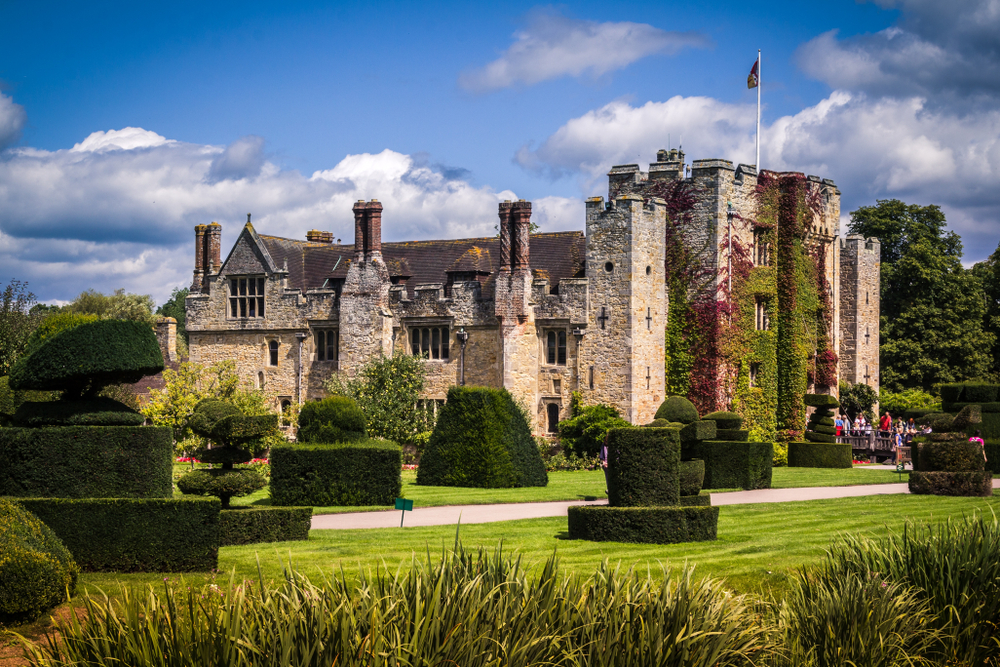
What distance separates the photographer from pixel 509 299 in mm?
39000

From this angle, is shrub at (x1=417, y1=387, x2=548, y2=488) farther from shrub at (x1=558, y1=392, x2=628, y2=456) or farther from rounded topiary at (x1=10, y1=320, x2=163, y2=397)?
rounded topiary at (x1=10, y1=320, x2=163, y2=397)

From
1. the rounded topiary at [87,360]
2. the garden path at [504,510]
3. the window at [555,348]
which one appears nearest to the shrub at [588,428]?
the window at [555,348]

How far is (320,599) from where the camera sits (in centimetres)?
741

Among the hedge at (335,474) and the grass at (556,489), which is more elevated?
the hedge at (335,474)

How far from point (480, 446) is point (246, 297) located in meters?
20.7

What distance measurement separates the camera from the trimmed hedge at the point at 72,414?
14.6m

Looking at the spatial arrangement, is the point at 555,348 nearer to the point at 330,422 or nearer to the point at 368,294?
the point at 368,294

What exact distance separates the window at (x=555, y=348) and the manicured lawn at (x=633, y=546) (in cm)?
1752

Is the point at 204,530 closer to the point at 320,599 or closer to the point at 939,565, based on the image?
the point at 320,599

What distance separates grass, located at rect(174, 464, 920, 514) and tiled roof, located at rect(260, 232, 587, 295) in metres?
9.15

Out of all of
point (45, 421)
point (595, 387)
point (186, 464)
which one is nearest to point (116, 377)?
point (45, 421)

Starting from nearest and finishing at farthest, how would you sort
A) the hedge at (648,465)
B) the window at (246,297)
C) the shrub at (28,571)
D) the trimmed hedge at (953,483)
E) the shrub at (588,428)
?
the shrub at (28,571) → the hedge at (648,465) → the trimmed hedge at (953,483) → the shrub at (588,428) → the window at (246,297)

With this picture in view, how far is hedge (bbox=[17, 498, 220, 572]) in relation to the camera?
1359 cm

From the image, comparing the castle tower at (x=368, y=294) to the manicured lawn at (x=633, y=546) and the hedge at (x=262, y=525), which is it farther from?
the hedge at (x=262, y=525)
